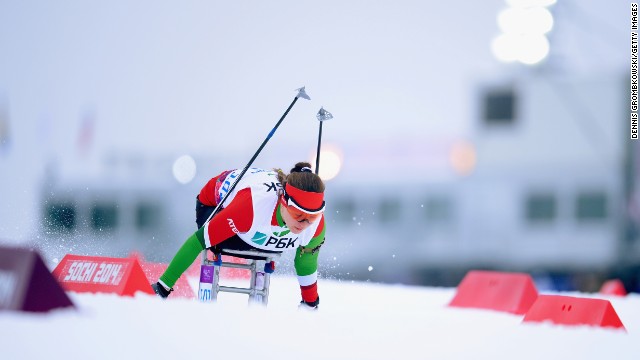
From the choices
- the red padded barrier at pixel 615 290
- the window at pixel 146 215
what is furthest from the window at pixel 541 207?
the window at pixel 146 215

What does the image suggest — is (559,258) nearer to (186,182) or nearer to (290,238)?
(186,182)

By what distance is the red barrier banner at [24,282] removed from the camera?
161 inches

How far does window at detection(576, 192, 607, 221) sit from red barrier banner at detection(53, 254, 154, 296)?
21.2 meters

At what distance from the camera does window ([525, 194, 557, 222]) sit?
2623 centimetres

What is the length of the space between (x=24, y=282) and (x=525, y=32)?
95.1 feet

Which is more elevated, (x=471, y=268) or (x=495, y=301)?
(x=495, y=301)

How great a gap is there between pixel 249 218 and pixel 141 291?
91 centimetres

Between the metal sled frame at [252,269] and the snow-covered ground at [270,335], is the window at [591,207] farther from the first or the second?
the metal sled frame at [252,269]

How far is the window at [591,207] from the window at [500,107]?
165 inches

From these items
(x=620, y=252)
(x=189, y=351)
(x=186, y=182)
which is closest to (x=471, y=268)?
(x=620, y=252)

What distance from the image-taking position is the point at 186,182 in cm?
2909

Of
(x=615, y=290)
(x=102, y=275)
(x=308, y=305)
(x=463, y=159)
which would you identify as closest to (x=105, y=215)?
(x=463, y=159)

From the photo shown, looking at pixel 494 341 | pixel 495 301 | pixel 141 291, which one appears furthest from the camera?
pixel 495 301

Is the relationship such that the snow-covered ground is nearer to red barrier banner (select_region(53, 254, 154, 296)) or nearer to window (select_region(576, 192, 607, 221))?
red barrier banner (select_region(53, 254, 154, 296))
